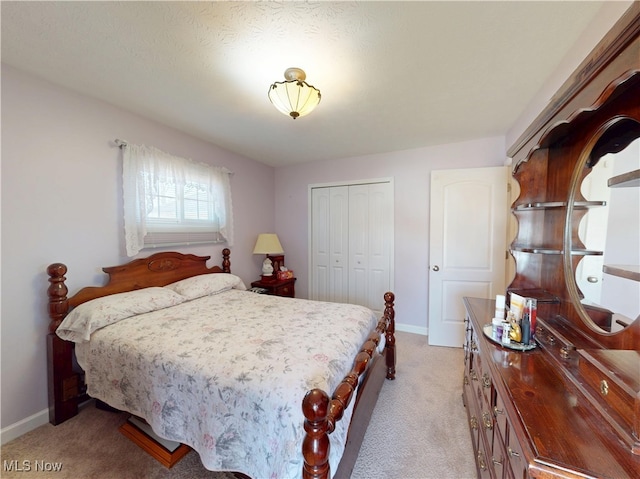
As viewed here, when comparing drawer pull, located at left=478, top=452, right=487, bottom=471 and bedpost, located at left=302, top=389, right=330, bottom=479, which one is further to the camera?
drawer pull, located at left=478, top=452, right=487, bottom=471

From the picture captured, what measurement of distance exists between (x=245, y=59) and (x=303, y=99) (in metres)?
0.43

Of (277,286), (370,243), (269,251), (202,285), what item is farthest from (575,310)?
(269,251)

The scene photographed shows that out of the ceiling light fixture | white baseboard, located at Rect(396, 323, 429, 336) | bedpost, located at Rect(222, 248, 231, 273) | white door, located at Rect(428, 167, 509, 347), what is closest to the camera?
the ceiling light fixture

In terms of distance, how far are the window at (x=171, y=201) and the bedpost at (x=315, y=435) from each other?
86.9 inches

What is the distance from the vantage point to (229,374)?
1.23 metres

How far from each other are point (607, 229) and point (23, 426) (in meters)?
3.51

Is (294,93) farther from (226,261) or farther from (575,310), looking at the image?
(226,261)

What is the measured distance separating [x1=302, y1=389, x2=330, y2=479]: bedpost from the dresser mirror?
1.04 metres

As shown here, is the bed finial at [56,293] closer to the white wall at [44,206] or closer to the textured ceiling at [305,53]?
the white wall at [44,206]

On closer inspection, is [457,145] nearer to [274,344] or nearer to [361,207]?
[361,207]

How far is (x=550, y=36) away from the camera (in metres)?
1.40

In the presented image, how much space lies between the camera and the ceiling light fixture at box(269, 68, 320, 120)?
62.4 inches

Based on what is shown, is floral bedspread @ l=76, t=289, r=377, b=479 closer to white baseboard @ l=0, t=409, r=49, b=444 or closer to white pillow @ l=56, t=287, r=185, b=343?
white pillow @ l=56, t=287, r=185, b=343
